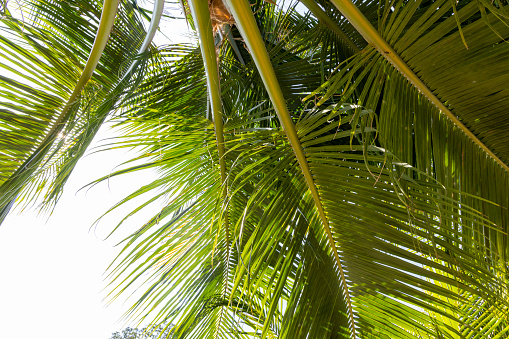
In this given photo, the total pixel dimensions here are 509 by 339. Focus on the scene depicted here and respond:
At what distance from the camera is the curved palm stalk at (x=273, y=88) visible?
84 centimetres

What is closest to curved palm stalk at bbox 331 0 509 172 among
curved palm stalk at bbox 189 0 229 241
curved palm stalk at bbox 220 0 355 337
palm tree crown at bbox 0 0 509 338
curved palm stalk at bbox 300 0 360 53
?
palm tree crown at bbox 0 0 509 338

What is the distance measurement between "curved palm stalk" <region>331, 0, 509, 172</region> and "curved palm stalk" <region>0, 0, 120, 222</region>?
0.58 meters

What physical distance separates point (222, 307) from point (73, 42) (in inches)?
47.3

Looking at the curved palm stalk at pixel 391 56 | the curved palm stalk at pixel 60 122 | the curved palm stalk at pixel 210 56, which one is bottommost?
the curved palm stalk at pixel 60 122

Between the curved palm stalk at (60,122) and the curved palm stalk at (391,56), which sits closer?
the curved palm stalk at (391,56)

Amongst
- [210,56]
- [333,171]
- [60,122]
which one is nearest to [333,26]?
[210,56]

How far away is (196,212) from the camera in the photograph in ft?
4.11

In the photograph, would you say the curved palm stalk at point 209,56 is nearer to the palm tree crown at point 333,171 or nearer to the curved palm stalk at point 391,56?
the palm tree crown at point 333,171

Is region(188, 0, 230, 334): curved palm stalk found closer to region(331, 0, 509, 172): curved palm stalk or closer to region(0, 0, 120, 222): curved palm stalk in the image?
region(0, 0, 120, 222): curved palm stalk

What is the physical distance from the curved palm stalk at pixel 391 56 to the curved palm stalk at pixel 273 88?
0.19 metres

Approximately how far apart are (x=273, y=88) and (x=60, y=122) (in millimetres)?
768

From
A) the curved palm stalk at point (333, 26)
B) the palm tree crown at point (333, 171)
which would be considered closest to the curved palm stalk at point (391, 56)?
the palm tree crown at point (333, 171)

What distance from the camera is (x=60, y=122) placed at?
1239mm

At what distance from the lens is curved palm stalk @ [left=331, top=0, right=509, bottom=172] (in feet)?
2.55
